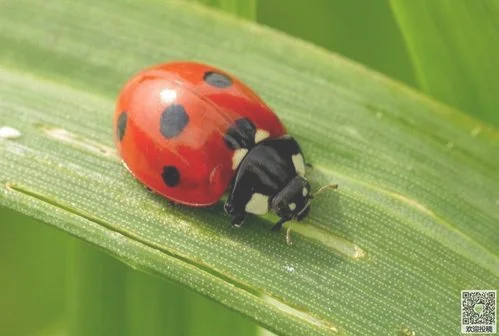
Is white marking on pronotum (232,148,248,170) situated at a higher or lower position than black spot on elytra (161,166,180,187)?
higher

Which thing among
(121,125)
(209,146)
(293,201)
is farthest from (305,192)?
(121,125)

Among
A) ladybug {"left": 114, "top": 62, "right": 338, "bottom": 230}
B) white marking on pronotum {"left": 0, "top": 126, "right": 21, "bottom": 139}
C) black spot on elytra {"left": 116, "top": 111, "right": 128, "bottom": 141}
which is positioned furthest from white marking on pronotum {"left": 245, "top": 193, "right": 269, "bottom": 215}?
white marking on pronotum {"left": 0, "top": 126, "right": 21, "bottom": 139}

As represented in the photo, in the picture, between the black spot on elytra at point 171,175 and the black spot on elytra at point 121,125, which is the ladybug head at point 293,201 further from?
the black spot on elytra at point 121,125

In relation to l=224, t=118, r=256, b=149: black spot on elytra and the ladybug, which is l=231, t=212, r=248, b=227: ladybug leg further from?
l=224, t=118, r=256, b=149: black spot on elytra

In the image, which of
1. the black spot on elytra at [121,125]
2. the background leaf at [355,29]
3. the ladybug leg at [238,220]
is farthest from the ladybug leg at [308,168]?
the background leaf at [355,29]

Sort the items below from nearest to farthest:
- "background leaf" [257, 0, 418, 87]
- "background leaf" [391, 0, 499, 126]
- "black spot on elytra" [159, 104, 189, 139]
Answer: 1. "black spot on elytra" [159, 104, 189, 139]
2. "background leaf" [391, 0, 499, 126]
3. "background leaf" [257, 0, 418, 87]

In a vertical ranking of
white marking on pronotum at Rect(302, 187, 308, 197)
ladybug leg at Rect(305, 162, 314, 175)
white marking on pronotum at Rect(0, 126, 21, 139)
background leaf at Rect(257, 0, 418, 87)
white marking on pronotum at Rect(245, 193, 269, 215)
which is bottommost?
white marking on pronotum at Rect(245, 193, 269, 215)

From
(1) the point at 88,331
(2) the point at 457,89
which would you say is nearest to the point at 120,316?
(1) the point at 88,331
